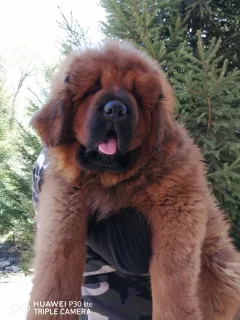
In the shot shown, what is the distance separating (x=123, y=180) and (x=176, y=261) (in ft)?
1.38

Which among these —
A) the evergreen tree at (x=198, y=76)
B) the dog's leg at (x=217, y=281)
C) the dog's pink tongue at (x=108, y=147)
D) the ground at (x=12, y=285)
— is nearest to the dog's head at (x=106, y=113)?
the dog's pink tongue at (x=108, y=147)

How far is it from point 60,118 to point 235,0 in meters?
3.00

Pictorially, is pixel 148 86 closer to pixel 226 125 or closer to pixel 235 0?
pixel 226 125

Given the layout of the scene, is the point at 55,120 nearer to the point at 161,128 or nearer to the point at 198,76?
the point at 161,128

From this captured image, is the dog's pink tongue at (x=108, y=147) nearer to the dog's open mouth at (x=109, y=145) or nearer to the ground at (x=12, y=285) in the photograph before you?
the dog's open mouth at (x=109, y=145)

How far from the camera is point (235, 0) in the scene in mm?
4016

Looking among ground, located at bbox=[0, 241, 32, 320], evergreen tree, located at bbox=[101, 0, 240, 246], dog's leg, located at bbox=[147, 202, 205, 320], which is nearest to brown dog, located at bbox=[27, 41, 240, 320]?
dog's leg, located at bbox=[147, 202, 205, 320]

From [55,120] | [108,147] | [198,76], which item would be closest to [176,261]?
[108,147]

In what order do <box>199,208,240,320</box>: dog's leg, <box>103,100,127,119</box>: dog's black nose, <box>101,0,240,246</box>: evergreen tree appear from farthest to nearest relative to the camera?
<box>101,0,240,246</box>: evergreen tree < <box>199,208,240,320</box>: dog's leg < <box>103,100,127,119</box>: dog's black nose

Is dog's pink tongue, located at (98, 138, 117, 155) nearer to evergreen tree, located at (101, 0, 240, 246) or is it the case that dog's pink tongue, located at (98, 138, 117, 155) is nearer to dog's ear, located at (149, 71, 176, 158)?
dog's ear, located at (149, 71, 176, 158)

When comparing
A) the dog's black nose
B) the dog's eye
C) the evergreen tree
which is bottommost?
the dog's black nose

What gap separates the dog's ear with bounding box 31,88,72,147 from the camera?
5.75 ft

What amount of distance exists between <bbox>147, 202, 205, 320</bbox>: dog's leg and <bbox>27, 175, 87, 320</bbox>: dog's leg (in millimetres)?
314

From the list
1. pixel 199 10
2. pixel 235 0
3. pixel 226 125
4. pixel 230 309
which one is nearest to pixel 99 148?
pixel 230 309
